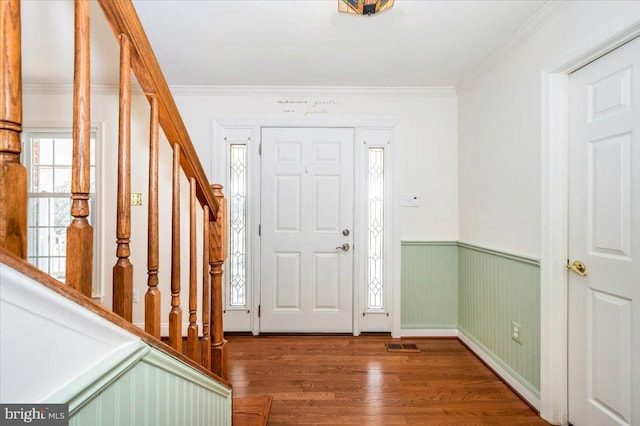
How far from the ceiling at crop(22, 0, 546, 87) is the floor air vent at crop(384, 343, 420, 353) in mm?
2389

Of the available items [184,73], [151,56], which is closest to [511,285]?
[151,56]

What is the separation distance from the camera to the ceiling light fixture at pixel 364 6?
5.66ft

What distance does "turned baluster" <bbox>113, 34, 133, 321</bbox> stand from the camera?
2.42ft

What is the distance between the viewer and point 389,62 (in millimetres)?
2465

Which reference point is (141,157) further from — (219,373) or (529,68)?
(529,68)

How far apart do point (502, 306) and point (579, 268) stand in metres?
0.71

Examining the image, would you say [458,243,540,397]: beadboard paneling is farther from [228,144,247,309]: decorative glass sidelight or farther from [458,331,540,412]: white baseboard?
[228,144,247,309]: decorative glass sidelight

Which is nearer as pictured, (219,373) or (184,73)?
(219,373)

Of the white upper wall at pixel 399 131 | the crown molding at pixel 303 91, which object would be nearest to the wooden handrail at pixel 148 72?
the white upper wall at pixel 399 131

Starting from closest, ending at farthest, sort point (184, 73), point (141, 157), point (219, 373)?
1. point (219, 373)
2. point (184, 73)
3. point (141, 157)

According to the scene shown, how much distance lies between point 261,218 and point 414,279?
1.59 metres

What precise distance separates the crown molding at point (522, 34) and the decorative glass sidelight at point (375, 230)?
1060 millimetres

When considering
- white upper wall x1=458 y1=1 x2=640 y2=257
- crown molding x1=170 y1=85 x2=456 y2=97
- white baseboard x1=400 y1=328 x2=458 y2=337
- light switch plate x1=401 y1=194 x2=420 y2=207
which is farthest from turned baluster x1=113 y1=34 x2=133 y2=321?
white baseboard x1=400 y1=328 x2=458 y2=337

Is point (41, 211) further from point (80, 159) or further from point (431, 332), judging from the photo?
point (431, 332)
